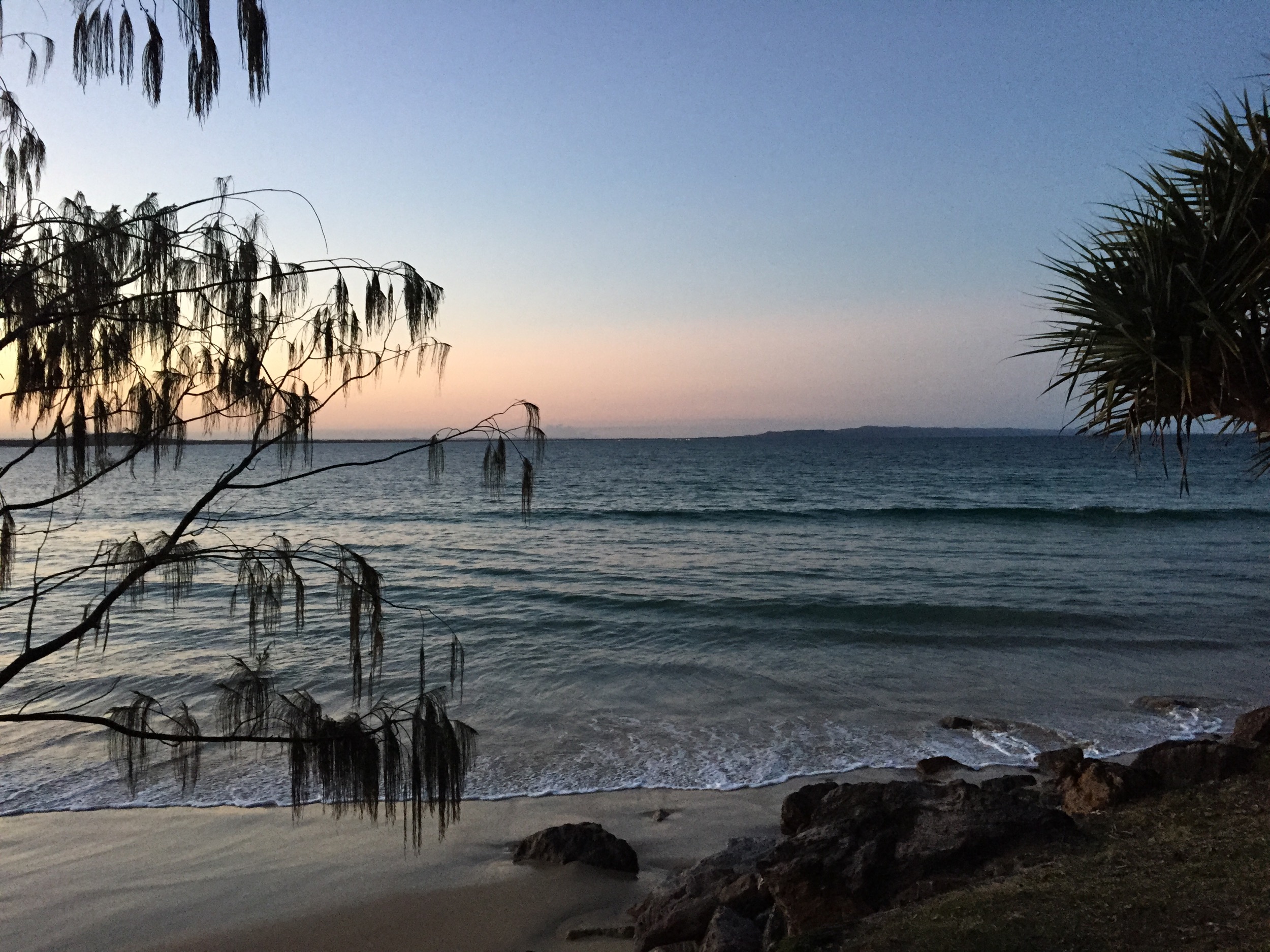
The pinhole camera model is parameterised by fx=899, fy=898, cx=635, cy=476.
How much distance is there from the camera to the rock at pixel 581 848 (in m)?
7.03

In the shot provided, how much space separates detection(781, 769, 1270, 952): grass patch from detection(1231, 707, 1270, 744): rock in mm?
1985

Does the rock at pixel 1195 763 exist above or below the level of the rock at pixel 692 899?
above

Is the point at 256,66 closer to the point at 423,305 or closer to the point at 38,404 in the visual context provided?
the point at 423,305

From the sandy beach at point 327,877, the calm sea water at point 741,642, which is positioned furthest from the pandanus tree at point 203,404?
the sandy beach at point 327,877

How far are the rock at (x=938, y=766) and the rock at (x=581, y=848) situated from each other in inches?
139

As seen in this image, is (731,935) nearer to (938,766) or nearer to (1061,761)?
(1061,761)

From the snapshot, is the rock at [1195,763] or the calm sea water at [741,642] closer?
the rock at [1195,763]

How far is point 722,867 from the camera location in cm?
632

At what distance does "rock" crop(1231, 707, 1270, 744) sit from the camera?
7680 millimetres

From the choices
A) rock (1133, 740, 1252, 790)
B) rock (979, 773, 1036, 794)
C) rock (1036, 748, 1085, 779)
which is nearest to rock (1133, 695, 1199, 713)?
rock (1036, 748, 1085, 779)

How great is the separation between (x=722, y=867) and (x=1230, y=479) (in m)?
72.7

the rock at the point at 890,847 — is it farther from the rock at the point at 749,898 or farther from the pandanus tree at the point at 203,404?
the pandanus tree at the point at 203,404

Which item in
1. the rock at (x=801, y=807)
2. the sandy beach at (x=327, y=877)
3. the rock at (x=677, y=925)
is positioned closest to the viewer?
the rock at (x=677, y=925)

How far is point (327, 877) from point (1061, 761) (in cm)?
655
